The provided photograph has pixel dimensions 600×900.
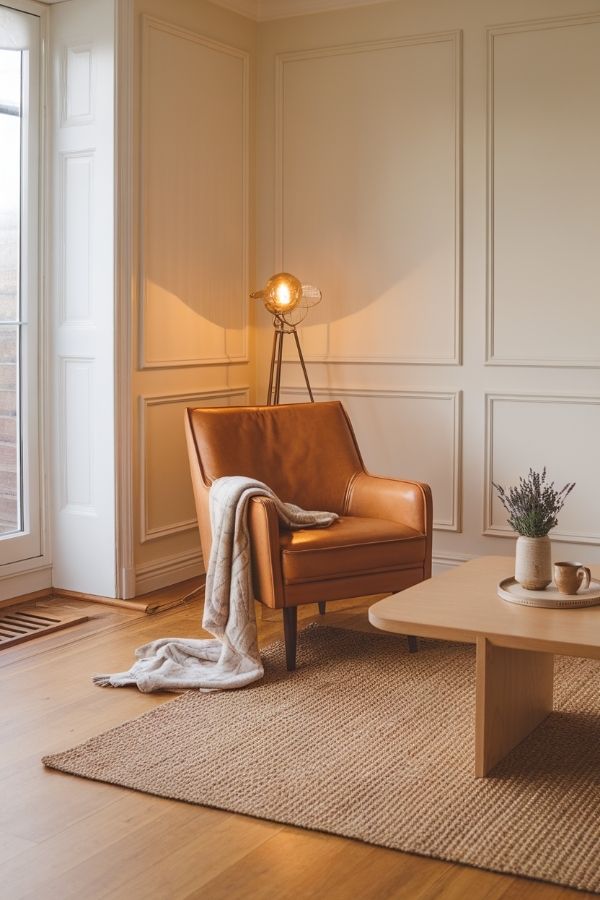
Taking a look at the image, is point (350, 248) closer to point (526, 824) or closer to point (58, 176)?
point (58, 176)

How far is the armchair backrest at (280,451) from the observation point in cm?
388

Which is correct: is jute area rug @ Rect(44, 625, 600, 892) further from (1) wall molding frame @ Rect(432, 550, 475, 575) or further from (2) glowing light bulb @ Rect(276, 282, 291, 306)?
(2) glowing light bulb @ Rect(276, 282, 291, 306)

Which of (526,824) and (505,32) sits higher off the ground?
(505,32)

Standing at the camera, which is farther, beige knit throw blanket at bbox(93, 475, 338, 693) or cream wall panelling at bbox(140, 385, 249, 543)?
cream wall panelling at bbox(140, 385, 249, 543)

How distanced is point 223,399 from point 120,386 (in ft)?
2.47

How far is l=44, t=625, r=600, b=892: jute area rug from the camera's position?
7.73 ft

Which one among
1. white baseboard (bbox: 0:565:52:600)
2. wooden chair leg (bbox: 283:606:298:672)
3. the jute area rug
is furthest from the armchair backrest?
white baseboard (bbox: 0:565:52:600)

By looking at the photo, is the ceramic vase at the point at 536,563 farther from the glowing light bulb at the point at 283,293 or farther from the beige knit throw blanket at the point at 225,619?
the glowing light bulb at the point at 283,293

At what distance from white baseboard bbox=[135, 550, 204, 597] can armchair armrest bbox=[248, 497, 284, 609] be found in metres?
1.17

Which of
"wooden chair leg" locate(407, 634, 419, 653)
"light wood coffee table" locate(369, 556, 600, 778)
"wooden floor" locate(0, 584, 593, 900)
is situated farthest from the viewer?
"wooden chair leg" locate(407, 634, 419, 653)

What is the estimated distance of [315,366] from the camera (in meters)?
5.04

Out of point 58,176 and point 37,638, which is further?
point 58,176

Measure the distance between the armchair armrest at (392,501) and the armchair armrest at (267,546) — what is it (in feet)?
1.90

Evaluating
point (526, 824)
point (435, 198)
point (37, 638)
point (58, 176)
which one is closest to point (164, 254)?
point (58, 176)
